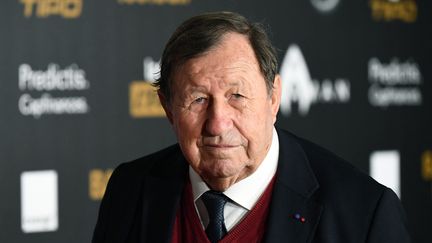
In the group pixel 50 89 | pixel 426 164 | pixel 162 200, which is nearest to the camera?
pixel 162 200

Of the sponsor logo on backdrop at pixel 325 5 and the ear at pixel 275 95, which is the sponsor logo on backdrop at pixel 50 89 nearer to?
the sponsor logo on backdrop at pixel 325 5

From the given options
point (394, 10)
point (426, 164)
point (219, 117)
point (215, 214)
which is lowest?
point (426, 164)

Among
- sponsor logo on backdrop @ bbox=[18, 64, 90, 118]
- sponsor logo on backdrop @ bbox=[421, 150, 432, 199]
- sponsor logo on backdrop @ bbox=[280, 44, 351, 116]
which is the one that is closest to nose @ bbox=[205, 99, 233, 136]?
sponsor logo on backdrop @ bbox=[18, 64, 90, 118]

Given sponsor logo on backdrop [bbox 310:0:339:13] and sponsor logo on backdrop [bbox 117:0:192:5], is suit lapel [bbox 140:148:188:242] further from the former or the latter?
sponsor logo on backdrop [bbox 310:0:339:13]

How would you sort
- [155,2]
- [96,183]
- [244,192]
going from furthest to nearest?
[155,2] < [96,183] < [244,192]

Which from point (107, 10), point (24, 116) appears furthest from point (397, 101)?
point (24, 116)

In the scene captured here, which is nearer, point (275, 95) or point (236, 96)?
point (236, 96)

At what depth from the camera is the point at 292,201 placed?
Answer: 1.58 m

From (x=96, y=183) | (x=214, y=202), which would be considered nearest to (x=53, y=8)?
(x=96, y=183)

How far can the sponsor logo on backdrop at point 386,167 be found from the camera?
3637 mm

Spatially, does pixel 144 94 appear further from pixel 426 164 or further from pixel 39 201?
pixel 426 164

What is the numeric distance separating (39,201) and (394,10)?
1.73 m

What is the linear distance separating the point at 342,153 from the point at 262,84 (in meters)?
2.11

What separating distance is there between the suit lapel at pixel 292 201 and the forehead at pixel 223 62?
0.72 feet
